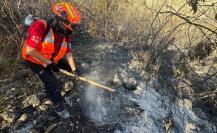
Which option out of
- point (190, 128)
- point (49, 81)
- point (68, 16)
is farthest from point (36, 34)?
point (190, 128)

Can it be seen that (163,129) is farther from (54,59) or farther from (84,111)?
(54,59)

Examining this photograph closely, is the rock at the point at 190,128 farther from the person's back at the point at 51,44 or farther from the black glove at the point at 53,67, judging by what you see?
the black glove at the point at 53,67

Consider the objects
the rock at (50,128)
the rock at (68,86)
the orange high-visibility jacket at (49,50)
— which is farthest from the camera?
the rock at (68,86)

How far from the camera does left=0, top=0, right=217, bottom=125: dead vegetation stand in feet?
18.5

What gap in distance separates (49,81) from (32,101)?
579mm

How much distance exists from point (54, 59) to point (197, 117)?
2942 mm

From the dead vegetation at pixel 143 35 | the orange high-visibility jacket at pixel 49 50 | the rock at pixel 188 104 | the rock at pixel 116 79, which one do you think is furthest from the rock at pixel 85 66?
the rock at pixel 188 104

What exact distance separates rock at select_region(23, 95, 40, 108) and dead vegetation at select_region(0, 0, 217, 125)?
Answer: 883 millimetres

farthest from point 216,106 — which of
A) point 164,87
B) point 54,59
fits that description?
point 54,59

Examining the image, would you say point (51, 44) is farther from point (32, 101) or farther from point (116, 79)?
point (116, 79)

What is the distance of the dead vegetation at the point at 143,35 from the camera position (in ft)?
18.5

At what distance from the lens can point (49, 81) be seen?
4270 millimetres

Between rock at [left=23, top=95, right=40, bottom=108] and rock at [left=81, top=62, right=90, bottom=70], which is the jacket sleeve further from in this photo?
rock at [left=81, top=62, right=90, bottom=70]

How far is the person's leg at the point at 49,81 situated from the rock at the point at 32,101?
27cm
